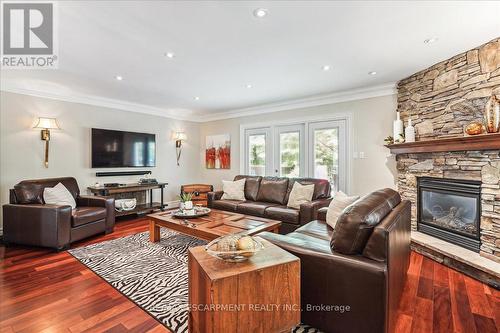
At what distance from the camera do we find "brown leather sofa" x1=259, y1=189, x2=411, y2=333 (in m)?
1.46

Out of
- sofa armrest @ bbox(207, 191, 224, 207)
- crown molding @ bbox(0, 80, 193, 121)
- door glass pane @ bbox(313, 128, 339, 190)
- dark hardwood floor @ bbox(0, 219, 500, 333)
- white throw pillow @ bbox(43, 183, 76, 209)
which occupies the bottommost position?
dark hardwood floor @ bbox(0, 219, 500, 333)

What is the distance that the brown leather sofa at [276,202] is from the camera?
356 cm

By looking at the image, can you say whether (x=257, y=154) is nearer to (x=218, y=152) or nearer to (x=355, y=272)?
(x=218, y=152)

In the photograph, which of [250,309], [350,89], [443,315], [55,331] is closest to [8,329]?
[55,331]

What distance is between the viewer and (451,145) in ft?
9.69

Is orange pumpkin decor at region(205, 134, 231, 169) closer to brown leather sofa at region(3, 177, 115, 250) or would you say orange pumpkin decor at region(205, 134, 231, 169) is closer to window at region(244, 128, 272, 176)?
window at region(244, 128, 272, 176)

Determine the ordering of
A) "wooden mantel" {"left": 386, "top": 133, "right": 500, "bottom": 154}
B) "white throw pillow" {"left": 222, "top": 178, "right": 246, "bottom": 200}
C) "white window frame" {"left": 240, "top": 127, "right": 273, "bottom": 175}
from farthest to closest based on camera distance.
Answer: "white window frame" {"left": 240, "top": 127, "right": 273, "bottom": 175}
"white throw pillow" {"left": 222, "top": 178, "right": 246, "bottom": 200}
"wooden mantel" {"left": 386, "top": 133, "right": 500, "bottom": 154}

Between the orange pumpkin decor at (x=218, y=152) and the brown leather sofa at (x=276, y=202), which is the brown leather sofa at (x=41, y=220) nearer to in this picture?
the brown leather sofa at (x=276, y=202)

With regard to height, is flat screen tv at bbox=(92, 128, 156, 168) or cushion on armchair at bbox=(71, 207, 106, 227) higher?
flat screen tv at bbox=(92, 128, 156, 168)

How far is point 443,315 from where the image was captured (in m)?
1.90

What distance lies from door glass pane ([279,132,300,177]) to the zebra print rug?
257 cm

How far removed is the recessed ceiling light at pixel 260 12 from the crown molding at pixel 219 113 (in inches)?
110

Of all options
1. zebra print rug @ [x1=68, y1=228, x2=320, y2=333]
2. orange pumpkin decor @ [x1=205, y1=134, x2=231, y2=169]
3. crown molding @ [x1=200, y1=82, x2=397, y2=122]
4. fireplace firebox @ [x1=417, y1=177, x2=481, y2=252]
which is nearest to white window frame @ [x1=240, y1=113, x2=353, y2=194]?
crown molding @ [x1=200, y1=82, x2=397, y2=122]

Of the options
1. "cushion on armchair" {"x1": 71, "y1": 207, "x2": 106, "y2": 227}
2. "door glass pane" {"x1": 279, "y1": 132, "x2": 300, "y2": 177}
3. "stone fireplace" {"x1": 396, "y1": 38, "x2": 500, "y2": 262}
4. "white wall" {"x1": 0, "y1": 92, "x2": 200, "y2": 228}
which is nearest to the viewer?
"stone fireplace" {"x1": 396, "y1": 38, "x2": 500, "y2": 262}
